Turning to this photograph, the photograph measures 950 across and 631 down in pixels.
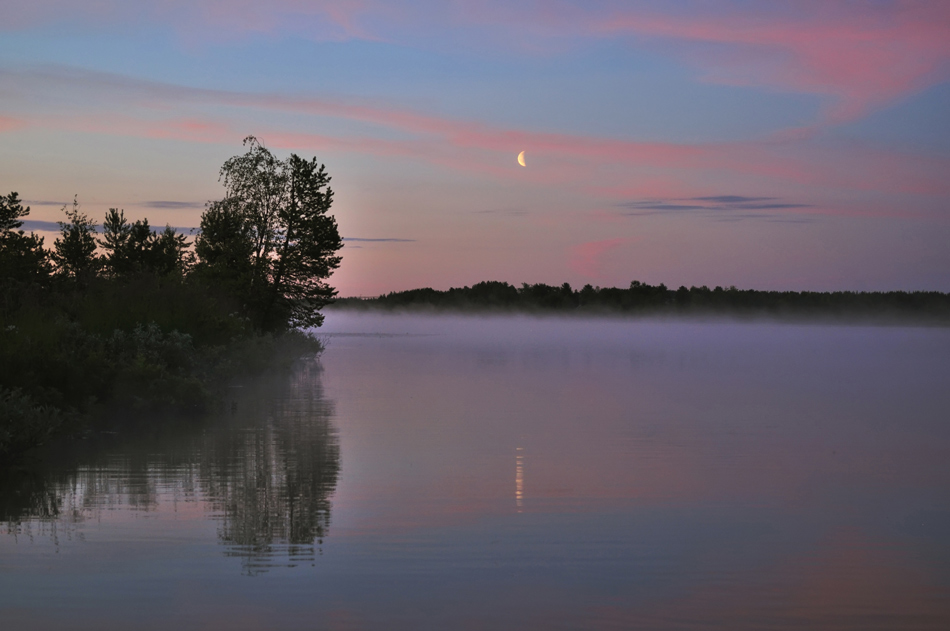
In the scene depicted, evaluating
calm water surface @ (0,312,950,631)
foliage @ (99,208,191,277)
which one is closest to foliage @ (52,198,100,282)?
foliage @ (99,208,191,277)

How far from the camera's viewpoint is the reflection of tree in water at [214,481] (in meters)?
13.5

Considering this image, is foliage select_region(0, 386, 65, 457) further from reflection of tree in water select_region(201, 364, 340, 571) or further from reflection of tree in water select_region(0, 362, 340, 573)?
reflection of tree in water select_region(201, 364, 340, 571)

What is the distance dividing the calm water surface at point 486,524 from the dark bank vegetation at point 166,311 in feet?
5.00

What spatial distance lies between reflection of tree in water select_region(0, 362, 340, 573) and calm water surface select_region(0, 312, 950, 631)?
70 millimetres

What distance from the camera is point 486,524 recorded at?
14180mm

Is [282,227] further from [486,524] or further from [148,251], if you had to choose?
[486,524]

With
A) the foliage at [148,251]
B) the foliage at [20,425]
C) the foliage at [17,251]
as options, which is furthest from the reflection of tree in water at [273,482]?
the foliage at [148,251]

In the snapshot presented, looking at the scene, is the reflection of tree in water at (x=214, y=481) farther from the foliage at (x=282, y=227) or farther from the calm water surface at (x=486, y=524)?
the foliage at (x=282, y=227)

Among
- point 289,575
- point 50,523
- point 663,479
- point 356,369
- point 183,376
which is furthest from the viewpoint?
point 356,369

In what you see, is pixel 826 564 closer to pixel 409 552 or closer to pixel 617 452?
pixel 409 552

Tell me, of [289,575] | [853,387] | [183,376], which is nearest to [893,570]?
[289,575]

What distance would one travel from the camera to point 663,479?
1808cm

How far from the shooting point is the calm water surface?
1023 cm

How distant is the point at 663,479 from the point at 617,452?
356 centimetres
